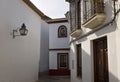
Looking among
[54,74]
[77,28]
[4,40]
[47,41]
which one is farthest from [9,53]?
[47,41]

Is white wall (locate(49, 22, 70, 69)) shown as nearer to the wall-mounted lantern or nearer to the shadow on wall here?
the wall-mounted lantern

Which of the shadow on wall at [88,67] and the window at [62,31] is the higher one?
the window at [62,31]

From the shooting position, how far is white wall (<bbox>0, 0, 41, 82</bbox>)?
909 cm

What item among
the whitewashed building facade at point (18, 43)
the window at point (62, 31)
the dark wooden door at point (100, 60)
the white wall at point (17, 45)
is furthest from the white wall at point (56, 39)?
the dark wooden door at point (100, 60)

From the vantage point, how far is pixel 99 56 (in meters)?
7.31

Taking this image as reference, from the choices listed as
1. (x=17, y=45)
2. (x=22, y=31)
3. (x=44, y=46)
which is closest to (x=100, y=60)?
(x=22, y=31)

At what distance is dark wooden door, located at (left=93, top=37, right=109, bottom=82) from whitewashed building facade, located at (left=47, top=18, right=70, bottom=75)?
12.0 metres

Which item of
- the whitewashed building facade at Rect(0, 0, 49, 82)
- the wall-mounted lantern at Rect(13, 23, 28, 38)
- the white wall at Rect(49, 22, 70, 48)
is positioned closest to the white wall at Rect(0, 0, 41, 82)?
the whitewashed building facade at Rect(0, 0, 49, 82)

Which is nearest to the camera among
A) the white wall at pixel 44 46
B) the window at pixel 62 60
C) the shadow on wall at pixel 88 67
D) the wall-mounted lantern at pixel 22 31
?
the shadow on wall at pixel 88 67

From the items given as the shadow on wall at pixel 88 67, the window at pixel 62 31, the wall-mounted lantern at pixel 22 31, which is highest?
the window at pixel 62 31

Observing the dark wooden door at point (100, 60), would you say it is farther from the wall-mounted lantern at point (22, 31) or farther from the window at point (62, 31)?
the window at point (62, 31)

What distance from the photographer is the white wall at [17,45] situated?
9086mm

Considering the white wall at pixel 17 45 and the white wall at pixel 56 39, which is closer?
the white wall at pixel 17 45

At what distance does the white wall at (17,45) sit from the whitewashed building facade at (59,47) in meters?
5.08
